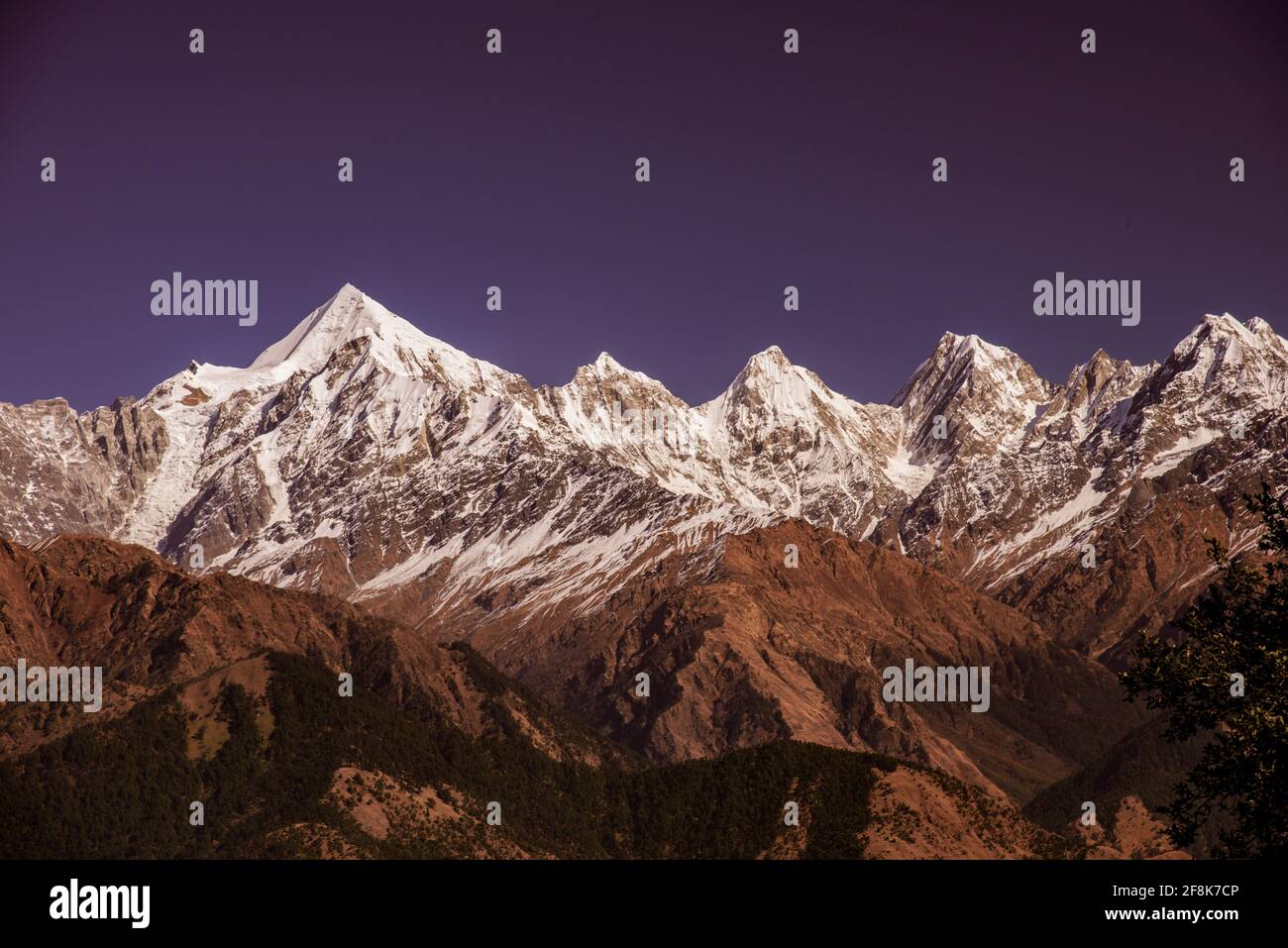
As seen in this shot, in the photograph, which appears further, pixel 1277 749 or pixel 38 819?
pixel 38 819

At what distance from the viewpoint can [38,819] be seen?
188m
